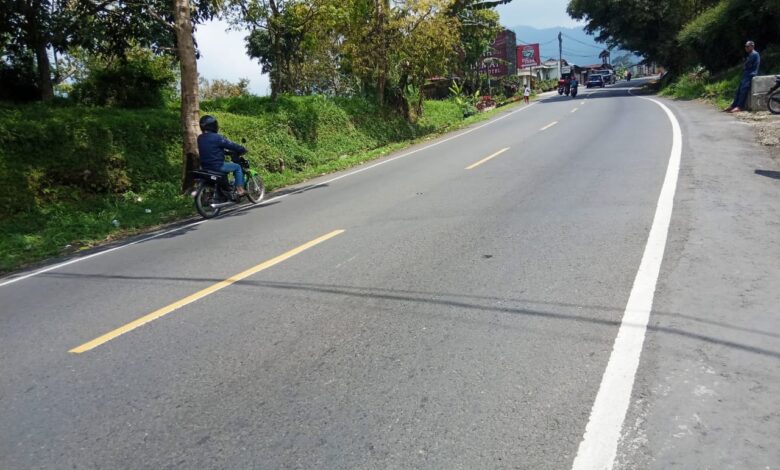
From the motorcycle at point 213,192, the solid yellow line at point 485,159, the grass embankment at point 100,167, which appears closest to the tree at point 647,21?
the solid yellow line at point 485,159

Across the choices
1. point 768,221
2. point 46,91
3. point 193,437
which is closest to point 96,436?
point 193,437

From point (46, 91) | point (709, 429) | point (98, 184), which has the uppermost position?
point (46, 91)

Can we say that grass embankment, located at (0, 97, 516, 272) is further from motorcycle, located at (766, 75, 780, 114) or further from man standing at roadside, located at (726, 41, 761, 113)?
man standing at roadside, located at (726, 41, 761, 113)

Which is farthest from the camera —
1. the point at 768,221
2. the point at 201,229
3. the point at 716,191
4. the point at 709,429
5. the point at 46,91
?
the point at 46,91

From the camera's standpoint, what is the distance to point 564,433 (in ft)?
9.23

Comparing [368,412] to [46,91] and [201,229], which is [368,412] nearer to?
[201,229]

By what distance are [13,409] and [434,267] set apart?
3564mm

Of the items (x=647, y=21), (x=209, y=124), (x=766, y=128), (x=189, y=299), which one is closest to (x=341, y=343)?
(x=189, y=299)

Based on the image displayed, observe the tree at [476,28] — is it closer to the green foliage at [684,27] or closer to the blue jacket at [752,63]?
the green foliage at [684,27]

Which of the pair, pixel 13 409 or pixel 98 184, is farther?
pixel 98 184

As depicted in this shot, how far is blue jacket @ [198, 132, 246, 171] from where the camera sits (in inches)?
399

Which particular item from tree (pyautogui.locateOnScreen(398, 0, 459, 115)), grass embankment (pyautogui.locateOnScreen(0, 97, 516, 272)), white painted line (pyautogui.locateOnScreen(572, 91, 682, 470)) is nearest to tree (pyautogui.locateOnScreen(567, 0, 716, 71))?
tree (pyautogui.locateOnScreen(398, 0, 459, 115))

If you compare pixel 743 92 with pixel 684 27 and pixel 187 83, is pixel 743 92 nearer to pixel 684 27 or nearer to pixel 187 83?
pixel 187 83

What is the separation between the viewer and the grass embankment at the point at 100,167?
960cm
